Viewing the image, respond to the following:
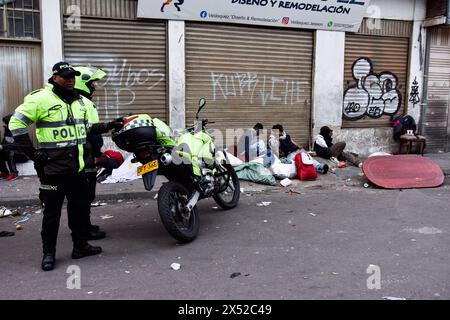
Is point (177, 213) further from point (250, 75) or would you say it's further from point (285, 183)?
point (250, 75)

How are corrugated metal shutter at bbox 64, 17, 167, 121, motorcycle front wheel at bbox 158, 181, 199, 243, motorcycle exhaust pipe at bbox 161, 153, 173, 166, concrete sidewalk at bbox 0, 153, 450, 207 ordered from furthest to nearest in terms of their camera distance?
corrugated metal shutter at bbox 64, 17, 167, 121, concrete sidewalk at bbox 0, 153, 450, 207, motorcycle exhaust pipe at bbox 161, 153, 173, 166, motorcycle front wheel at bbox 158, 181, 199, 243

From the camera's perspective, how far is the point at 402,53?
11.4 m

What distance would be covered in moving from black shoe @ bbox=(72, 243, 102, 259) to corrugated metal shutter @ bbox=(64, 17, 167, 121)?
15.8 feet

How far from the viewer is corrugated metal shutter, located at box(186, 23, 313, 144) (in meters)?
9.48

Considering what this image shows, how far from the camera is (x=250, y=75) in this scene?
32.7 feet

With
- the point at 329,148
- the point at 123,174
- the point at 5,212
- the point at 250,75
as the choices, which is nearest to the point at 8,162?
the point at 123,174

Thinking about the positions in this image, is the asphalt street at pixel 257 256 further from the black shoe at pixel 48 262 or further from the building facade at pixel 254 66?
the building facade at pixel 254 66

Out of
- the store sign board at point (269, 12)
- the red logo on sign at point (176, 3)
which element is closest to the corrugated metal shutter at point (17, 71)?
the store sign board at point (269, 12)

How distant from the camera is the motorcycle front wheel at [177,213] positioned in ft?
14.7

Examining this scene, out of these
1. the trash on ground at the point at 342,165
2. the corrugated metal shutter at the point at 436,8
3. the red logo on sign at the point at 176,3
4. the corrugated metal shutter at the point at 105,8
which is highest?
the corrugated metal shutter at the point at 436,8

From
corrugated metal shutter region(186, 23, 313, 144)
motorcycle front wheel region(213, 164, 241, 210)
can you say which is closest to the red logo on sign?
corrugated metal shutter region(186, 23, 313, 144)

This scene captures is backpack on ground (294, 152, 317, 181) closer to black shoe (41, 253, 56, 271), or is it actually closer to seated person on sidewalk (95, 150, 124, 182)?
seated person on sidewalk (95, 150, 124, 182)

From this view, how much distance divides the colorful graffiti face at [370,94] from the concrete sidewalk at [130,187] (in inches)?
87.8
